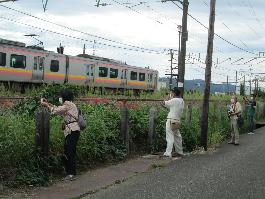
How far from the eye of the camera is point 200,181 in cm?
892

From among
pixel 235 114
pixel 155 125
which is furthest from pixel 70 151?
pixel 235 114

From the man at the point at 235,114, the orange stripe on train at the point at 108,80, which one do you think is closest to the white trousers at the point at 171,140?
the man at the point at 235,114

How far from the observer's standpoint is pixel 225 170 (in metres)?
10.3

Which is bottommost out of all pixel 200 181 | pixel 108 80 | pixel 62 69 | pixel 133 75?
pixel 200 181

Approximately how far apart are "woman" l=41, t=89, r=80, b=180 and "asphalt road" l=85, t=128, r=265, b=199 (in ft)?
3.03

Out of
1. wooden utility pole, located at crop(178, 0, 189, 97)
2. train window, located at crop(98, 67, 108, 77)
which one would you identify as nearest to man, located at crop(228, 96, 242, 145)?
wooden utility pole, located at crop(178, 0, 189, 97)

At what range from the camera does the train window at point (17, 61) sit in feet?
87.0

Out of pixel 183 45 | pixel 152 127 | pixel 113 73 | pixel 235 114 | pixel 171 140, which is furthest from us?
pixel 113 73

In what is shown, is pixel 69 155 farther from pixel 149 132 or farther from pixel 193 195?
pixel 149 132

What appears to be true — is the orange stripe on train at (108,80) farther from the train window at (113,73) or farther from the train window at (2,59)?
the train window at (2,59)

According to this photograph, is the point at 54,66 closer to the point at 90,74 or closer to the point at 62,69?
the point at 62,69

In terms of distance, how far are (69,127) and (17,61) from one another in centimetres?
1920

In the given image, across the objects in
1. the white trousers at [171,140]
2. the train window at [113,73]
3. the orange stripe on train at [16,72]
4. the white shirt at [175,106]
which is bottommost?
the white trousers at [171,140]

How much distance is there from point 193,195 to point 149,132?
16.3 feet
